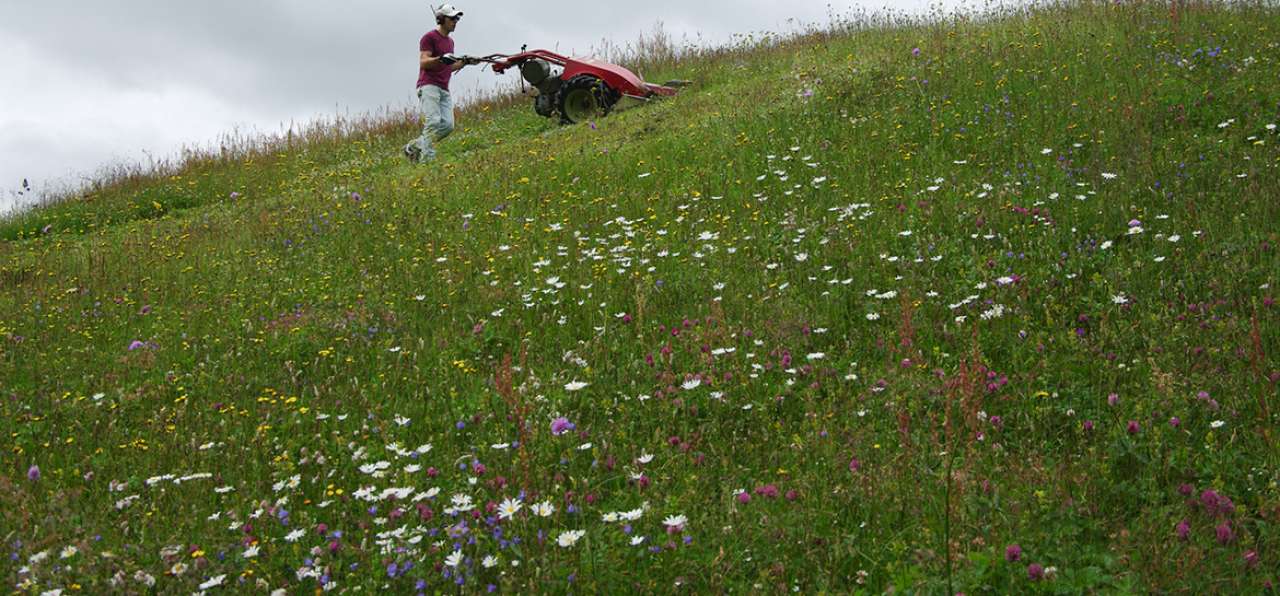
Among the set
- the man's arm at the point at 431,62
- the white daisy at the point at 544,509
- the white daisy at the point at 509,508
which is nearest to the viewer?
the white daisy at the point at 509,508

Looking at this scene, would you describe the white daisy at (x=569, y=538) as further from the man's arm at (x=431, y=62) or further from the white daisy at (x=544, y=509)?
the man's arm at (x=431, y=62)

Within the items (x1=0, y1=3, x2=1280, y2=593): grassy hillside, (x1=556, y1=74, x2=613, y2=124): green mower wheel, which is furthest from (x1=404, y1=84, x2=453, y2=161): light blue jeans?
(x1=0, y1=3, x2=1280, y2=593): grassy hillside

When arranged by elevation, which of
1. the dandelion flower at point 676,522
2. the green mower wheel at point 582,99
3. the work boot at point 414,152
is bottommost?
the dandelion flower at point 676,522

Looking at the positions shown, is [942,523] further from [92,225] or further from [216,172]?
[216,172]

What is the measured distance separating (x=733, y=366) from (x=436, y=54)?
9.77m

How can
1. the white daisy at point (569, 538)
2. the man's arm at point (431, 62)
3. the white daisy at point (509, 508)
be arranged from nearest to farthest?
the white daisy at point (569, 538)
the white daisy at point (509, 508)
the man's arm at point (431, 62)

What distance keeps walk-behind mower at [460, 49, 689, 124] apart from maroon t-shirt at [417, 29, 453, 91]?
70cm

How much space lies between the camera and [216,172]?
1647cm

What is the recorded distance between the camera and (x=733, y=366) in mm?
4863

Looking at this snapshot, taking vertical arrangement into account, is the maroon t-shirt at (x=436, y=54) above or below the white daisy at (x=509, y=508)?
above

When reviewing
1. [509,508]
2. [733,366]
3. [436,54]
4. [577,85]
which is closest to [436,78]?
[436,54]

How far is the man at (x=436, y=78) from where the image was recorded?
13.1 meters

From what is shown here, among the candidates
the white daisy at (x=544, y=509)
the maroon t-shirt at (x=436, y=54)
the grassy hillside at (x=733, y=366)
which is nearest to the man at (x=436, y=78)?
the maroon t-shirt at (x=436, y=54)

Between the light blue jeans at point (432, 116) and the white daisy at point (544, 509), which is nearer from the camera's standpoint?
the white daisy at point (544, 509)
